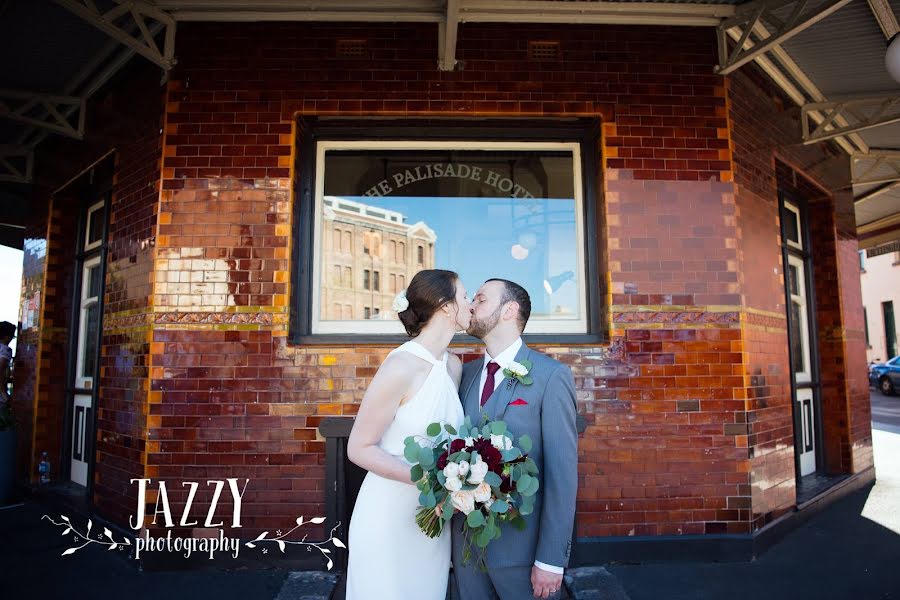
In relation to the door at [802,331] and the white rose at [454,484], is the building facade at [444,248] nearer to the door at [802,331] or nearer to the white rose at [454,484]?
the door at [802,331]

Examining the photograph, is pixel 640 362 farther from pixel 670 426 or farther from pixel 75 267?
pixel 75 267

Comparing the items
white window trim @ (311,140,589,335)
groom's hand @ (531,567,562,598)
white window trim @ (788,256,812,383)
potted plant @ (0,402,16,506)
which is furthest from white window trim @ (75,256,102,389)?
white window trim @ (788,256,812,383)

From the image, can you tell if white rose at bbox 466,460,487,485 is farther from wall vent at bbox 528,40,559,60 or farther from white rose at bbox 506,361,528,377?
wall vent at bbox 528,40,559,60

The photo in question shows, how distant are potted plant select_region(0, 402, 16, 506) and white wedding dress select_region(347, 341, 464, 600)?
224 inches

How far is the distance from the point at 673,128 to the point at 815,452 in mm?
4431

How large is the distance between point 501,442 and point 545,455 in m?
0.31

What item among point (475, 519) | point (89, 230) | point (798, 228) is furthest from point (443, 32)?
point (798, 228)

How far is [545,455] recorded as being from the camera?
2.21 m

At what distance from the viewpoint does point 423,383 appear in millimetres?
2359

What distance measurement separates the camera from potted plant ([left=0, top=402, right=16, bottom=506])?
599cm

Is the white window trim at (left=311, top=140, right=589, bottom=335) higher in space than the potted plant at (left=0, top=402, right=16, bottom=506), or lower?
higher

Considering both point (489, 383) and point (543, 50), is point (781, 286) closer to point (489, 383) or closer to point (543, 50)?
point (543, 50)

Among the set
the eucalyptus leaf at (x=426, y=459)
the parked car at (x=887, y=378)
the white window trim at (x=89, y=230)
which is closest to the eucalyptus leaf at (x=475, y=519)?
the eucalyptus leaf at (x=426, y=459)

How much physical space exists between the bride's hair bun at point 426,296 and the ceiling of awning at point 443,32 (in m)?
2.37
